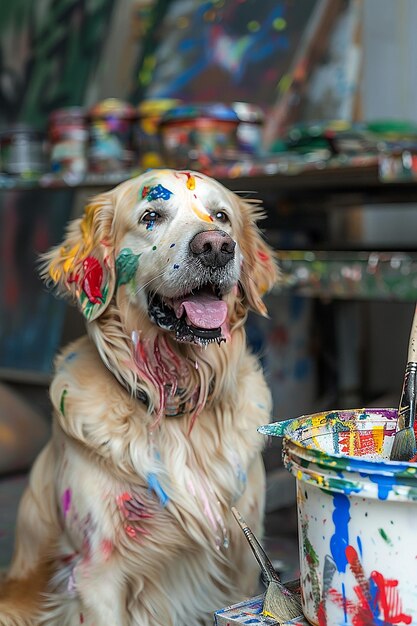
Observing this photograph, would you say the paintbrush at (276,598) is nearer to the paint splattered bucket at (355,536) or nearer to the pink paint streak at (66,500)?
the paint splattered bucket at (355,536)

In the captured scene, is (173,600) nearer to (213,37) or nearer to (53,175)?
(53,175)

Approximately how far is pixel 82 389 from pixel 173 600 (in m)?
0.47

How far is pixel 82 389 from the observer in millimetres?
1785

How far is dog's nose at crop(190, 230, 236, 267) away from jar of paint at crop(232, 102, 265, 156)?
1573mm

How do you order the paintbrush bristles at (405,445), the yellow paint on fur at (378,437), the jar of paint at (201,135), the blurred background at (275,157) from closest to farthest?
1. the paintbrush bristles at (405,445)
2. the yellow paint on fur at (378,437)
3. the blurred background at (275,157)
4. the jar of paint at (201,135)

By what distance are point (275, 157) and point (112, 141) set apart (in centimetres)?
84

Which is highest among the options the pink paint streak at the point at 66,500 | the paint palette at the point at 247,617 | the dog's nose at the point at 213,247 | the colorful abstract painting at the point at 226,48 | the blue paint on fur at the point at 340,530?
the colorful abstract painting at the point at 226,48

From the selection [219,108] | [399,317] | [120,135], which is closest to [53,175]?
[120,135]

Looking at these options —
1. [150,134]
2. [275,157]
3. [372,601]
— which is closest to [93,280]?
[372,601]

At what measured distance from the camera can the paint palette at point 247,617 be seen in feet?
4.28

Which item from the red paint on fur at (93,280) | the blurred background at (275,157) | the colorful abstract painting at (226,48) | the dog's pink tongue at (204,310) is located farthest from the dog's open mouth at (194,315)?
the colorful abstract painting at (226,48)

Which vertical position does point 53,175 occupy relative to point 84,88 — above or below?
below

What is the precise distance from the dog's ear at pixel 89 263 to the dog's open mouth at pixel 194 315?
117 millimetres

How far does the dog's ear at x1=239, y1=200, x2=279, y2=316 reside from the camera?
186 cm
